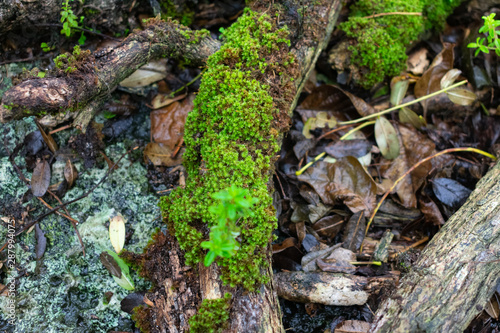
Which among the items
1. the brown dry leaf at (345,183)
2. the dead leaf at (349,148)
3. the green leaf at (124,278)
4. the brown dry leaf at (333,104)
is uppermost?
the brown dry leaf at (333,104)

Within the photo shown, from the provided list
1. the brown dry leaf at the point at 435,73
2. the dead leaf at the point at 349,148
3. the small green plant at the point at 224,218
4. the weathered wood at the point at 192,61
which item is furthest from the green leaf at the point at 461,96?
the small green plant at the point at 224,218

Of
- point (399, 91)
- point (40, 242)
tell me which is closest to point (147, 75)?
point (40, 242)

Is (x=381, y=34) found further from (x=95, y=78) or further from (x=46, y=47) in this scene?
(x=46, y=47)

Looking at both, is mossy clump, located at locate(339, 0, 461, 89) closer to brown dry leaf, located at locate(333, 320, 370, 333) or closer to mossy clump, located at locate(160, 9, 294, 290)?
mossy clump, located at locate(160, 9, 294, 290)

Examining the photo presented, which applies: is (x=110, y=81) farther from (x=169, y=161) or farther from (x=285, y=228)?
(x=285, y=228)

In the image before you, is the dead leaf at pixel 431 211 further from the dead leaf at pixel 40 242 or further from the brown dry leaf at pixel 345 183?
the dead leaf at pixel 40 242

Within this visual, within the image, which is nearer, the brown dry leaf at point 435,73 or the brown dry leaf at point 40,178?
the brown dry leaf at point 40,178

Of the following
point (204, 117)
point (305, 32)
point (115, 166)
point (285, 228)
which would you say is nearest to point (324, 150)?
point (285, 228)

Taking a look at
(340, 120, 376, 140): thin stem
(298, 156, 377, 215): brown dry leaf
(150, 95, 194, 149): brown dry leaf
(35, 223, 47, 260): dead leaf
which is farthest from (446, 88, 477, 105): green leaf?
(35, 223, 47, 260): dead leaf
